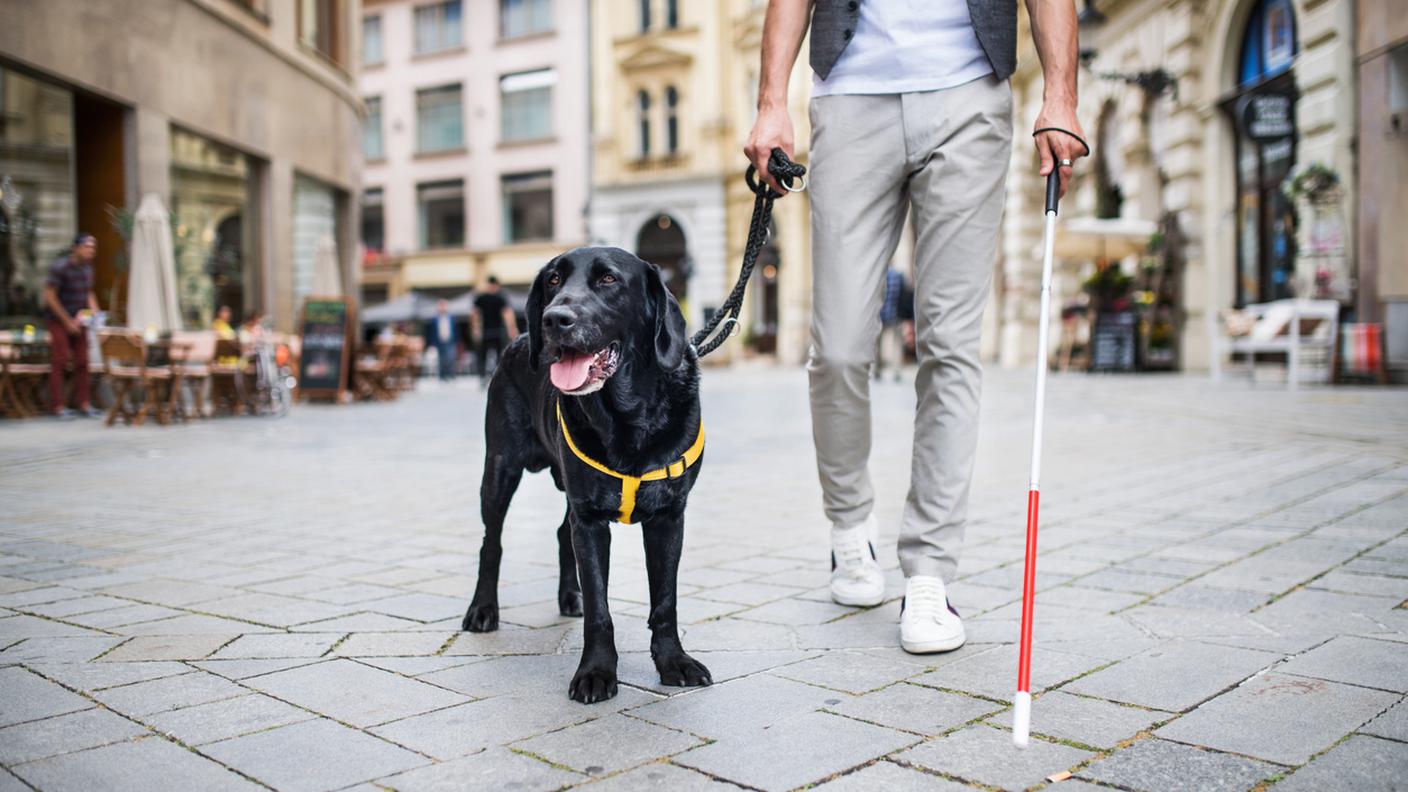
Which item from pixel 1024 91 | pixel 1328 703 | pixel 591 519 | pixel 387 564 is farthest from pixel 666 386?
pixel 1024 91

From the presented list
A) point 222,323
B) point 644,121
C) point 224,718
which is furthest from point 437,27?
point 224,718

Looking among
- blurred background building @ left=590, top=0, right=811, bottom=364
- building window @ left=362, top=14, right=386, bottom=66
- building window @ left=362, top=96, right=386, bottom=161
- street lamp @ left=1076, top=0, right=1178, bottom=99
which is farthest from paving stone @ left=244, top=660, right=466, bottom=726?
building window @ left=362, top=14, right=386, bottom=66

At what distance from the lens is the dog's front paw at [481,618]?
2.92m

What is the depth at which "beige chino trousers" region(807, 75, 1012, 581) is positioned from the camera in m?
2.87

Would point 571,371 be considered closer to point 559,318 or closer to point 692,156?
point 559,318

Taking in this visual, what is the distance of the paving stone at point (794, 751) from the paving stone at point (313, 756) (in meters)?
0.55

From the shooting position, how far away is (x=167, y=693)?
7.80ft

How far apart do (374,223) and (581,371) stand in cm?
3881

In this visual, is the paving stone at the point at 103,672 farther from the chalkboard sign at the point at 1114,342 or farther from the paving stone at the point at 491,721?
the chalkboard sign at the point at 1114,342

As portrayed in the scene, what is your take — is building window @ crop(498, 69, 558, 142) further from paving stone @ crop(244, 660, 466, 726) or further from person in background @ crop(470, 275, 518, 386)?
paving stone @ crop(244, 660, 466, 726)

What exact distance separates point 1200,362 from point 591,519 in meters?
15.3

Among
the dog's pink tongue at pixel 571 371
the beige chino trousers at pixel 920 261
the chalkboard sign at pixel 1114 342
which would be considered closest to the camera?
the dog's pink tongue at pixel 571 371

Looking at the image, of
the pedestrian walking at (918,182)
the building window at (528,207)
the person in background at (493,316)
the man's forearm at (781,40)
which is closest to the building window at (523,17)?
the building window at (528,207)

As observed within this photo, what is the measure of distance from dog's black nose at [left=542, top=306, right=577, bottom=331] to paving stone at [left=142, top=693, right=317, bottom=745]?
0.95 metres
